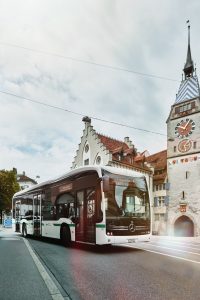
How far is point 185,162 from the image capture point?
Result: 4528 centimetres

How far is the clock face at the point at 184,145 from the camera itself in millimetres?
45344

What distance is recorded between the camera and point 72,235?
15234 mm

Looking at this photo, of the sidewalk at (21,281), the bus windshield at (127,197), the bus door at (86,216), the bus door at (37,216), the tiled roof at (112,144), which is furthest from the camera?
the tiled roof at (112,144)

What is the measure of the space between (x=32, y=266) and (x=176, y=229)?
38.2m

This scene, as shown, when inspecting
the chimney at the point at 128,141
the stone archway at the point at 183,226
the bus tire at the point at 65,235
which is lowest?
the stone archway at the point at 183,226

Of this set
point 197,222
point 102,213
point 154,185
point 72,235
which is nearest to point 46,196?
point 72,235

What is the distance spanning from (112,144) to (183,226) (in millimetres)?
13586

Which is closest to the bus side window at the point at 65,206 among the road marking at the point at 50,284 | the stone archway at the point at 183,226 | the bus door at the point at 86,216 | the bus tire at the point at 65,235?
the bus tire at the point at 65,235

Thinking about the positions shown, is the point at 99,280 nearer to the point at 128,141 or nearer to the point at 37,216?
the point at 37,216

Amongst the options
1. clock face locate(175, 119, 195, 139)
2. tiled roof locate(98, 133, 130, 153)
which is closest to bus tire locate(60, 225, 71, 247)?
tiled roof locate(98, 133, 130, 153)

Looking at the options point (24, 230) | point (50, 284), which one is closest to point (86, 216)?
point (50, 284)

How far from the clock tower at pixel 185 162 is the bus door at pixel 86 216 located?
30539mm

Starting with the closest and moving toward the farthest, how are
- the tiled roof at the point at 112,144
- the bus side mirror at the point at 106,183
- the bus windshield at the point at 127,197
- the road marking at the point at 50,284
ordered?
the road marking at the point at 50,284 → the bus side mirror at the point at 106,183 → the bus windshield at the point at 127,197 → the tiled roof at the point at 112,144

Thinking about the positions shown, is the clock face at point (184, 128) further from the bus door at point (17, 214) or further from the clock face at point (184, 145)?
the bus door at point (17, 214)
